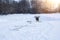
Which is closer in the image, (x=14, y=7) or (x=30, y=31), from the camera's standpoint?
(x=30, y=31)

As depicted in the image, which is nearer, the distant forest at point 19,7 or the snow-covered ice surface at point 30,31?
the snow-covered ice surface at point 30,31

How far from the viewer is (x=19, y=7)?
1380cm

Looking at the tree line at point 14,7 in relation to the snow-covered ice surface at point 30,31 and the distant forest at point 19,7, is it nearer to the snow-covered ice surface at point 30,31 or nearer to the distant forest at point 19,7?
the distant forest at point 19,7

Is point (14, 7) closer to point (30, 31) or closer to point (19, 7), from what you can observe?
point (19, 7)

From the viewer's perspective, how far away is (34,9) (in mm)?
13695

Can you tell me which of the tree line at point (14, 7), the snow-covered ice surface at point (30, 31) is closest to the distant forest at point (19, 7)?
the tree line at point (14, 7)

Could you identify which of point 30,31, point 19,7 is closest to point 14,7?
point 19,7

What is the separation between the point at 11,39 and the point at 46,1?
9833 mm

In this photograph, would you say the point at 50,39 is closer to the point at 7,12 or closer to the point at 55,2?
the point at 55,2

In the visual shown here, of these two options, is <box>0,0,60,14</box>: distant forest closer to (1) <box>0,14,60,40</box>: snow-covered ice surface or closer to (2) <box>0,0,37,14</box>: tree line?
(2) <box>0,0,37,14</box>: tree line

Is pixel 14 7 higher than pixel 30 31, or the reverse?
pixel 30 31

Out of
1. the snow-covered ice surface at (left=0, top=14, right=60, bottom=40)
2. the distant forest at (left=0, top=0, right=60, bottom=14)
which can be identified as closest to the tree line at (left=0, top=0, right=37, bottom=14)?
the distant forest at (left=0, top=0, right=60, bottom=14)

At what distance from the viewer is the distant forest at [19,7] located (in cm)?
1363

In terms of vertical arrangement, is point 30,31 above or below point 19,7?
above
